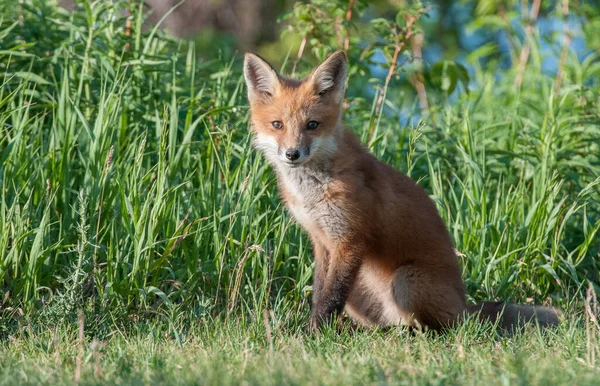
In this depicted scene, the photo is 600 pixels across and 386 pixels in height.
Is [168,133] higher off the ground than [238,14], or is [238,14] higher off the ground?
[238,14]

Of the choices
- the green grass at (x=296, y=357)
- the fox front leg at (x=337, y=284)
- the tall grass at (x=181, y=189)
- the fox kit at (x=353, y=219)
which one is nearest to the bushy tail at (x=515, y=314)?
the fox kit at (x=353, y=219)

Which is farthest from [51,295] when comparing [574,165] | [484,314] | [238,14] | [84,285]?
[238,14]

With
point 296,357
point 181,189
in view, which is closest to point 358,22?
point 181,189

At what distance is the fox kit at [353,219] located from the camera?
4344 mm

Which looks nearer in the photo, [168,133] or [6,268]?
[6,268]

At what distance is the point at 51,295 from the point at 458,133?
364 cm

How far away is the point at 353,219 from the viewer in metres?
4.32

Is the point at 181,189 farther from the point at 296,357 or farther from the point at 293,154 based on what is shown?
the point at 296,357

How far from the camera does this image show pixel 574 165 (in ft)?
19.7

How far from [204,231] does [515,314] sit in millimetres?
2053

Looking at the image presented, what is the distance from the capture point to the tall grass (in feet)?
15.1

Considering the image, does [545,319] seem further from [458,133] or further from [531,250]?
[458,133]

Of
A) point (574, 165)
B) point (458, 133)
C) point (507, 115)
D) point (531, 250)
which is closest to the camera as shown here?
point (531, 250)

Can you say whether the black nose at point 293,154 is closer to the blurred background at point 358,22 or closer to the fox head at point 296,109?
the fox head at point 296,109
